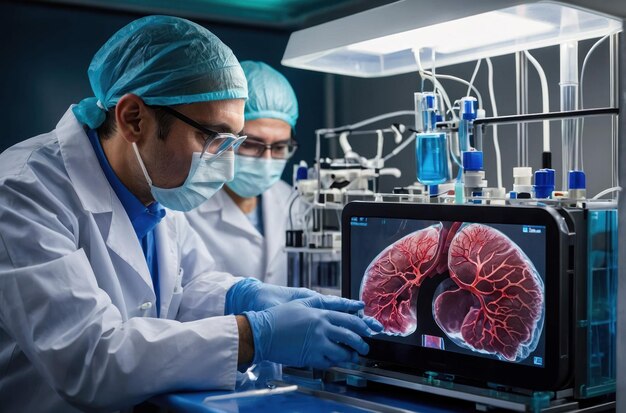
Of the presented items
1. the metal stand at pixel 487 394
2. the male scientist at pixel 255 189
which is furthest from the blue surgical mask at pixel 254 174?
the metal stand at pixel 487 394

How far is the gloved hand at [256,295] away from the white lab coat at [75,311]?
0.29 meters

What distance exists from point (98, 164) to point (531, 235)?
1.03m

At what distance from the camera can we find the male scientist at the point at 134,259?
1339 millimetres

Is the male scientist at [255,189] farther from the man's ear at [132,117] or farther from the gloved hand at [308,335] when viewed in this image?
the gloved hand at [308,335]

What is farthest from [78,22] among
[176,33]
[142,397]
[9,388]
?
[142,397]

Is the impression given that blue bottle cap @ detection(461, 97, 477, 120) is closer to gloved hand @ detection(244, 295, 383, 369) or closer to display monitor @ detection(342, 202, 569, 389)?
display monitor @ detection(342, 202, 569, 389)

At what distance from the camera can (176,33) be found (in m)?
1.65

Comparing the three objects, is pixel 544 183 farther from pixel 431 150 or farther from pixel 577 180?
pixel 431 150

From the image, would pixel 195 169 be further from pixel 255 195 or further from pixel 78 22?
pixel 78 22

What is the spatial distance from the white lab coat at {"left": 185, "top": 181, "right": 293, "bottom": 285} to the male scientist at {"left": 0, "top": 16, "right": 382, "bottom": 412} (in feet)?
2.11

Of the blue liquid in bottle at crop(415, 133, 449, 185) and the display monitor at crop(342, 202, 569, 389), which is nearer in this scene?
the display monitor at crop(342, 202, 569, 389)

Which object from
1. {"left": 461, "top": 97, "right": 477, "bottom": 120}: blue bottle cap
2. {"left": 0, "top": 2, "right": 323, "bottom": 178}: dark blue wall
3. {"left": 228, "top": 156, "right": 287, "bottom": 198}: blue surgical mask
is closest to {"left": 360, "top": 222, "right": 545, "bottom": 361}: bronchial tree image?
{"left": 461, "top": 97, "right": 477, "bottom": 120}: blue bottle cap

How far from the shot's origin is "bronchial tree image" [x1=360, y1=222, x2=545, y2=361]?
1209mm

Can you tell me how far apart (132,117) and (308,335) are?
68 cm
